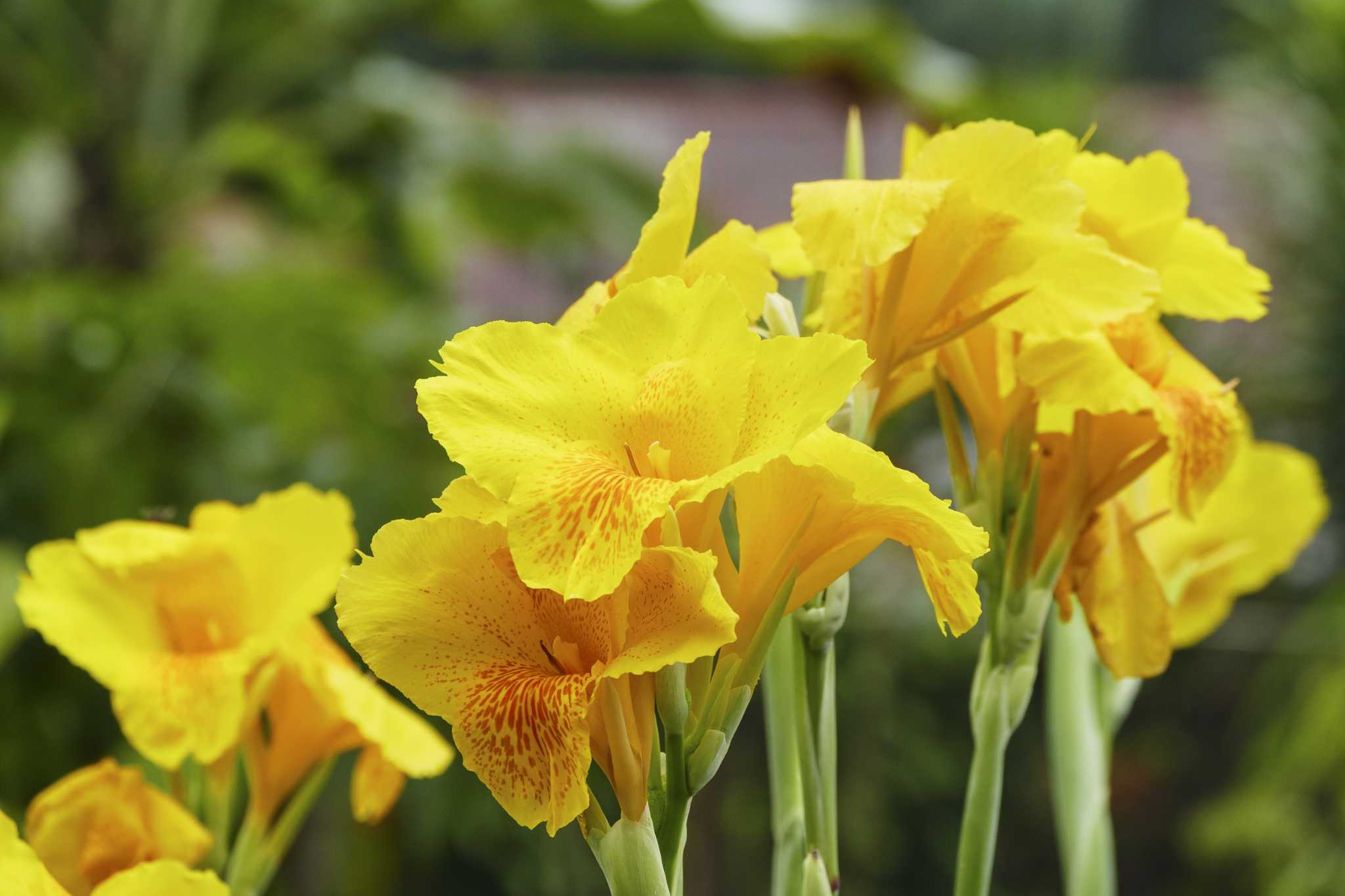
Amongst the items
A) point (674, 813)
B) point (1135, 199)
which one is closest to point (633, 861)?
point (674, 813)

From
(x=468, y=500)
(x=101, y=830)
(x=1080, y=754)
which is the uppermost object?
(x=468, y=500)

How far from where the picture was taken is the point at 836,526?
318 millimetres

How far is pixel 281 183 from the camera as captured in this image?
2.99 metres

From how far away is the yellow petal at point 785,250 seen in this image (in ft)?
1.34

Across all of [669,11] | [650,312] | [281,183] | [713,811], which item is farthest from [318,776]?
[281,183]

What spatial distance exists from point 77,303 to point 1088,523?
2.08 metres

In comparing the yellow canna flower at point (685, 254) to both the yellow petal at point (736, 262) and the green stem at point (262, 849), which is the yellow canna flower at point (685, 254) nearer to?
the yellow petal at point (736, 262)

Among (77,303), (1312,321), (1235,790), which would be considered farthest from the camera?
(1312,321)

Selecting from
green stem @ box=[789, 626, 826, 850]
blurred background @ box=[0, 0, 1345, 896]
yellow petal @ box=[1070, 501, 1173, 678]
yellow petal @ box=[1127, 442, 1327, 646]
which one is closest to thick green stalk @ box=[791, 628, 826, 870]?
green stem @ box=[789, 626, 826, 850]

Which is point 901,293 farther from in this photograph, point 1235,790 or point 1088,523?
point 1235,790

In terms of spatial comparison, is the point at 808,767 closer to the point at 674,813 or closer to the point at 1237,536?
the point at 674,813

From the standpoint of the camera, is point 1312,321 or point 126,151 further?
point 1312,321

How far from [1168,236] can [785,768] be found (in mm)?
190

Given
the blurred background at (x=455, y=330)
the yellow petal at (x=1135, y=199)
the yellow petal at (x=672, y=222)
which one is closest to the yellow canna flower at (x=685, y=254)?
the yellow petal at (x=672, y=222)
